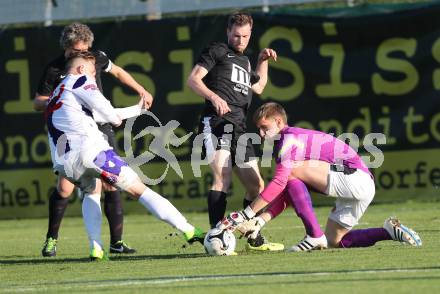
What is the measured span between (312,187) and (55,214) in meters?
2.45

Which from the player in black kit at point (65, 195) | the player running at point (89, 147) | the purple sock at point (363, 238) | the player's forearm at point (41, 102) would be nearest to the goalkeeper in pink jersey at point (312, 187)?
the purple sock at point (363, 238)

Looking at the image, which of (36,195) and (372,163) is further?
(36,195)

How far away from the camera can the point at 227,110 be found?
8.68 m

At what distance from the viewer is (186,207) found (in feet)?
47.9

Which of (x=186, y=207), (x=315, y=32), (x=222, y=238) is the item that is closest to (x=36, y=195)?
(x=186, y=207)

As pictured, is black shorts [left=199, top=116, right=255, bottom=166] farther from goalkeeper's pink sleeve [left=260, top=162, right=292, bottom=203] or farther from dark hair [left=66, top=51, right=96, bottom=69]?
dark hair [left=66, top=51, right=96, bottom=69]

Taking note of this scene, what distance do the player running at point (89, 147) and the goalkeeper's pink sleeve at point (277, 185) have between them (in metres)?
0.59

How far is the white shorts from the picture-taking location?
8.22 m

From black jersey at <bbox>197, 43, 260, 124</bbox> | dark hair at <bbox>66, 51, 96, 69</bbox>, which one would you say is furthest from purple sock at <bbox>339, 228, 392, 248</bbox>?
dark hair at <bbox>66, 51, 96, 69</bbox>

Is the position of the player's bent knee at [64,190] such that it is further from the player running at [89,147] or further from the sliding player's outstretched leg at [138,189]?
the sliding player's outstretched leg at [138,189]

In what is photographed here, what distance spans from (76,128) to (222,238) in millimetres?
1362

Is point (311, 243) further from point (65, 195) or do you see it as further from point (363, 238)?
point (65, 195)

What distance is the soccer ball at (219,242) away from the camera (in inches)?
309

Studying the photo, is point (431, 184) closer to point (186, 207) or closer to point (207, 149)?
point (186, 207)
